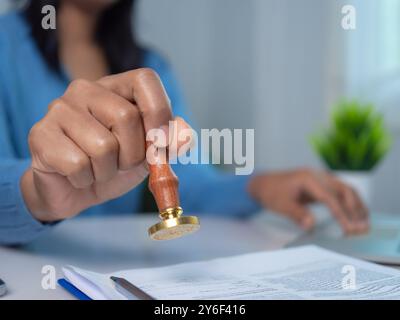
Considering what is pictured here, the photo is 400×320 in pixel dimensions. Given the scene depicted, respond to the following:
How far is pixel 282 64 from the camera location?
143 centimetres

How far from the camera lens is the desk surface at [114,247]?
1.50ft

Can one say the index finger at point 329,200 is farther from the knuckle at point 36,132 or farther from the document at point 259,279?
the knuckle at point 36,132

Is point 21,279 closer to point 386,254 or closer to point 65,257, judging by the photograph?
point 65,257

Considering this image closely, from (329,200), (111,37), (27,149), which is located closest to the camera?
(27,149)

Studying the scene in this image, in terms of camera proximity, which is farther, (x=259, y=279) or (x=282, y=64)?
(x=282, y=64)

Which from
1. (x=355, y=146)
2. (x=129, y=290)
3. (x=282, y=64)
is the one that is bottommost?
(x=129, y=290)

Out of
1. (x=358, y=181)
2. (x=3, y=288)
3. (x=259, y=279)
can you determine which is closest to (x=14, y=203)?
(x=3, y=288)

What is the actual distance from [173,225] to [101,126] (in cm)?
10

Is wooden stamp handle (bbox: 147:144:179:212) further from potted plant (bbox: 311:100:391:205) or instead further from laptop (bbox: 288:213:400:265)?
→ potted plant (bbox: 311:100:391:205)

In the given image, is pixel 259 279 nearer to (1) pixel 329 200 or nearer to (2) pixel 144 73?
(2) pixel 144 73

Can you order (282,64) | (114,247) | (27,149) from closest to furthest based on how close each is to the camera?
(27,149) → (114,247) → (282,64)

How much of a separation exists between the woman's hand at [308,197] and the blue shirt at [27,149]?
2.0 inches

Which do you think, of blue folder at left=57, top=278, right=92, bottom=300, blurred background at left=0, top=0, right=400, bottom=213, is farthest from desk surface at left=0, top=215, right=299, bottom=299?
blurred background at left=0, top=0, right=400, bottom=213

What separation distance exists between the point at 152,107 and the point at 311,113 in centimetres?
107
